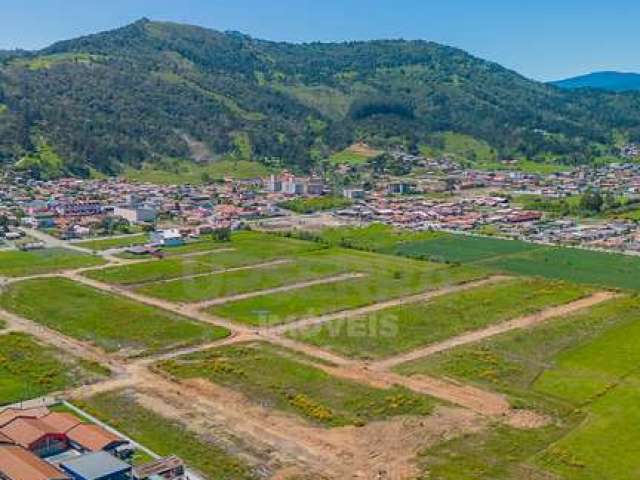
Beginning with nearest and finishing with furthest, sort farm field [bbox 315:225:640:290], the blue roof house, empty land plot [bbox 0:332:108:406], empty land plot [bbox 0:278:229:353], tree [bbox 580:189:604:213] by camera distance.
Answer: the blue roof house < empty land plot [bbox 0:332:108:406] < empty land plot [bbox 0:278:229:353] < farm field [bbox 315:225:640:290] < tree [bbox 580:189:604:213]

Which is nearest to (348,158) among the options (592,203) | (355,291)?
(592,203)

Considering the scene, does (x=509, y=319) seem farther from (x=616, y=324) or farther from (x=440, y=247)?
(x=440, y=247)

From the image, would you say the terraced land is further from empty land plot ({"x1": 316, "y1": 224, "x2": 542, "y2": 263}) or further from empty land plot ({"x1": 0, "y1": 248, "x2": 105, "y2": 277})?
empty land plot ({"x1": 0, "y1": 248, "x2": 105, "y2": 277})

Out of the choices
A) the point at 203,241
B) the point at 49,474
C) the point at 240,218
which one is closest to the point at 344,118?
the point at 240,218

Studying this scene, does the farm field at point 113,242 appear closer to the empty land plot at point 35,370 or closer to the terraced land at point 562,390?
the empty land plot at point 35,370

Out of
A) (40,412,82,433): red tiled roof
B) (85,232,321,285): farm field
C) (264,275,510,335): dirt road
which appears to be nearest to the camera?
(40,412,82,433): red tiled roof

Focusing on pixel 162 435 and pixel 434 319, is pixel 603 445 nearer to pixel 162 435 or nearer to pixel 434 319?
pixel 162 435

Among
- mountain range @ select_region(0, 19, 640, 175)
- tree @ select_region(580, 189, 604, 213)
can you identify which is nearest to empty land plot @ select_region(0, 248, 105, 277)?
mountain range @ select_region(0, 19, 640, 175)
